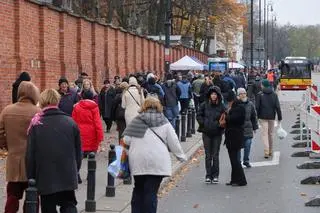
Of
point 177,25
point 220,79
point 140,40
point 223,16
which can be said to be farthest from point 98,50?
point 177,25

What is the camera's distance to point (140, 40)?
129 ft

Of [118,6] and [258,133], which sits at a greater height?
[118,6]

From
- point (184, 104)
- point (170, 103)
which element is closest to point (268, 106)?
point (170, 103)

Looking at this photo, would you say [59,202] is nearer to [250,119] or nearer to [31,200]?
[31,200]

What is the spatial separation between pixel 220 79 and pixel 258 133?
228 cm

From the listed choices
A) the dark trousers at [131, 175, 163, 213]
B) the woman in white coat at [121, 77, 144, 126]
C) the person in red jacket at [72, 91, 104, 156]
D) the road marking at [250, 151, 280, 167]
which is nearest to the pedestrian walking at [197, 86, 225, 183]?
the person in red jacket at [72, 91, 104, 156]

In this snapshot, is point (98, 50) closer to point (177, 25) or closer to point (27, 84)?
point (27, 84)

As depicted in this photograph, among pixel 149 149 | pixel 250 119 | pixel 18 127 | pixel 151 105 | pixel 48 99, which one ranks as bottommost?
pixel 250 119

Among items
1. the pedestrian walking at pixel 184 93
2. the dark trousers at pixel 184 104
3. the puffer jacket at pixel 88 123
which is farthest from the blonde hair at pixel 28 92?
the dark trousers at pixel 184 104

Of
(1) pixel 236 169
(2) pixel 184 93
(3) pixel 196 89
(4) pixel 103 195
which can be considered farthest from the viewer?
(3) pixel 196 89

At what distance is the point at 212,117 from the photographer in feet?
43.6

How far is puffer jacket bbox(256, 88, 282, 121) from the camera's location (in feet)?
58.7

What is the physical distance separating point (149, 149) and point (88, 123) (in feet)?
13.8

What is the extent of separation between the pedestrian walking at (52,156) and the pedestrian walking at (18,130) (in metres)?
0.74
